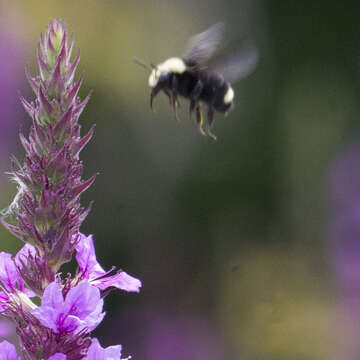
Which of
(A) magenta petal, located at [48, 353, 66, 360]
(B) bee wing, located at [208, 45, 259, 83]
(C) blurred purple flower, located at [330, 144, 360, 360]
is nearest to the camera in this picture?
(A) magenta petal, located at [48, 353, 66, 360]

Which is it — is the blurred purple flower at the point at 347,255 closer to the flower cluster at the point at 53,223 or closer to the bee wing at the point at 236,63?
the bee wing at the point at 236,63

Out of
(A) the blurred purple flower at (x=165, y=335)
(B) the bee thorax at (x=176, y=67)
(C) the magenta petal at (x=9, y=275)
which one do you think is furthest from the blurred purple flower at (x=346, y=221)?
(C) the magenta petal at (x=9, y=275)

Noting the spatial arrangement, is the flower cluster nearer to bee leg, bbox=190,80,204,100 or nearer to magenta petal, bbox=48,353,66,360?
magenta petal, bbox=48,353,66,360

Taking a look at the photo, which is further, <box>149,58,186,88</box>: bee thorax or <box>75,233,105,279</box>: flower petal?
<box>149,58,186,88</box>: bee thorax

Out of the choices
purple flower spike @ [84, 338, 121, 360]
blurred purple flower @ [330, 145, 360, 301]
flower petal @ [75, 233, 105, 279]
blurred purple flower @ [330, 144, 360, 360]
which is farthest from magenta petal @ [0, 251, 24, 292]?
blurred purple flower @ [330, 145, 360, 301]

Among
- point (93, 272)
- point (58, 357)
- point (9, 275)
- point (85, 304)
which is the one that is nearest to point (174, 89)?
point (93, 272)

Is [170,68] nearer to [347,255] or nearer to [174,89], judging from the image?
[174,89]

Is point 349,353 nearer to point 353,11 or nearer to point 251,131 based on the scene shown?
point 251,131
